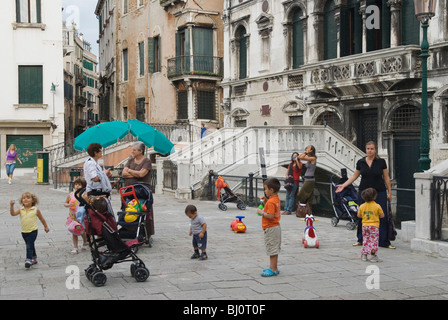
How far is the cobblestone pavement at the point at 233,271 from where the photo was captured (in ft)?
22.2

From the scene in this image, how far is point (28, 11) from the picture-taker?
1199 inches

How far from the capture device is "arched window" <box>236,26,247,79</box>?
28094 mm

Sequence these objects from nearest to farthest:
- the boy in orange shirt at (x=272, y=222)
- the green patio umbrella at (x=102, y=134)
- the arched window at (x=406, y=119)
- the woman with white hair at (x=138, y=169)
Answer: the boy in orange shirt at (x=272, y=222) < the woman with white hair at (x=138, y=169) < the green patio umbrella at (x=102, y=134) < the arched window at (x=406, y=119)

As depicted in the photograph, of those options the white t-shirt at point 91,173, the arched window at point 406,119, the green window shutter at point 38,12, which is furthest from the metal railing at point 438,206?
the green window shutter at point 38,12

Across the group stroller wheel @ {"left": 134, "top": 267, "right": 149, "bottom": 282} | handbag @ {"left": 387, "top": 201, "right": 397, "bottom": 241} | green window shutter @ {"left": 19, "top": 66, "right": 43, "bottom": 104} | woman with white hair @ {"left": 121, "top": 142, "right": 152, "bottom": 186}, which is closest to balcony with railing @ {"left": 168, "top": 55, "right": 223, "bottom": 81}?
green window shutter @ {"left": 19, "top": 66, "right": 43, "bottom": 104}

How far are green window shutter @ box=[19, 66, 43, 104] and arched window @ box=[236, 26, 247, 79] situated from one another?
Result: 1061cm

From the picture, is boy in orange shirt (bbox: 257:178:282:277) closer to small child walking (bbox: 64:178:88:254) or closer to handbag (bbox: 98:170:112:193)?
handbag (bbox: 98:170:112:193)

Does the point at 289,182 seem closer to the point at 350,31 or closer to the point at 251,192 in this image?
the point at 251,192

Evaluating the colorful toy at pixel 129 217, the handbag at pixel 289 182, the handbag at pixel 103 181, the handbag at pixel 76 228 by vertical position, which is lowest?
the handbag at pixel 76 228

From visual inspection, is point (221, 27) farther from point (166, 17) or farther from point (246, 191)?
point (246, 191)

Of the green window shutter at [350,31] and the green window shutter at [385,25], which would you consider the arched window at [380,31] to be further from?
the green window shutter at [350,31]

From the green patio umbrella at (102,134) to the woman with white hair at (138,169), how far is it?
6.98 metres

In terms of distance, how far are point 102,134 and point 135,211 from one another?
27.7ft
